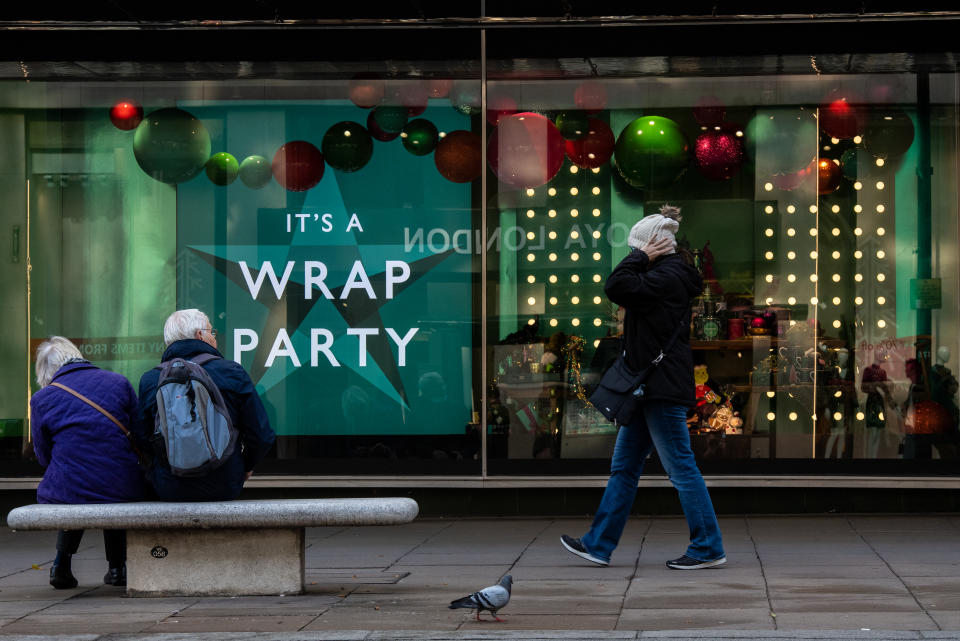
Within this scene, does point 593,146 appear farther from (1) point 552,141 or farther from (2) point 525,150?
(2) point 525,150

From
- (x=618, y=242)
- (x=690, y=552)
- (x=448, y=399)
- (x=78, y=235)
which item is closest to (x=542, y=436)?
(x=448, y=399)

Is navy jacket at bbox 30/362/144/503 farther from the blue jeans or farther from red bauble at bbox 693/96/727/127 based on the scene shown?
red bauble at bbox 693/96/727/127

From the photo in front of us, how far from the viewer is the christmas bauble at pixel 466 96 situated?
9.66 meters

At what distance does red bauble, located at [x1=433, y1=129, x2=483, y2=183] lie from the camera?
971cm

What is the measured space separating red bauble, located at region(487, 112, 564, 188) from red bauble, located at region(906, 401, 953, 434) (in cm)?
301

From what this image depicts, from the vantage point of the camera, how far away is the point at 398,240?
32.0ft

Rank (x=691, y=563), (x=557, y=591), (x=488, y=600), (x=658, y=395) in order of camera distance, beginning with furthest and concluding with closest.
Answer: (x=691, y=563), (x=658, y=395), (x=557, y=591), (x=488, y=600)

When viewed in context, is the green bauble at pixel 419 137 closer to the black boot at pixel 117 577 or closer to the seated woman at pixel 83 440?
the seated woman at pixel 83 440

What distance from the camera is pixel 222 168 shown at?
9883 millimetres

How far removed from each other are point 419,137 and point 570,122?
3.50 ft

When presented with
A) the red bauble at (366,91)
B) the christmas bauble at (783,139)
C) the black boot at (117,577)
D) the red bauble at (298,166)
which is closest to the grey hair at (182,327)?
the black boot at (117,577)

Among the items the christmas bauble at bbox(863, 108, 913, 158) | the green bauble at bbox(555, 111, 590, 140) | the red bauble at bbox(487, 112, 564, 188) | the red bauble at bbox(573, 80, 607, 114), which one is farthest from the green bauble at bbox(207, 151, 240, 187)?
the christmas bauble at bbox(863, 108, 913, 158)

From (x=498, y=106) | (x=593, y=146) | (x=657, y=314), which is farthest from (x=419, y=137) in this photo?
(x=657, y=314)

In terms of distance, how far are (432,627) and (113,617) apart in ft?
4.99
